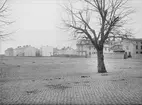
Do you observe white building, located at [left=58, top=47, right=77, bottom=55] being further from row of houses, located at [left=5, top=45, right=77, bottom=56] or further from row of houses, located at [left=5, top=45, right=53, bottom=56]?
row of houses, located at [left=5, top=45, right=53, bottom=56]

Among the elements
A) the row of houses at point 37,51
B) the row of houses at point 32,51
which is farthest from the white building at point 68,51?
the row of houses at point 32,51

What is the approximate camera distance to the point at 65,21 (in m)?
21.3

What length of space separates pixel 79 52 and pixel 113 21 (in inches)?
3738

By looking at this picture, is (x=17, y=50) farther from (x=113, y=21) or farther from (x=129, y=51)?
(x=113, y=21)

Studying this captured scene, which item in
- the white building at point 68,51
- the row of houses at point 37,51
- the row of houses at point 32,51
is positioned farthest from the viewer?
the white building at point 68,51

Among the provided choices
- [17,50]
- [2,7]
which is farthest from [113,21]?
[17,50]

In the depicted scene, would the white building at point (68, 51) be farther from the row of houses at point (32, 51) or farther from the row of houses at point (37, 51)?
the row of houses at point (32, 51)

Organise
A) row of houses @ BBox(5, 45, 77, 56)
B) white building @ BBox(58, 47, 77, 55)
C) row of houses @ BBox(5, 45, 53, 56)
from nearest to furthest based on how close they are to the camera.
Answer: row of houses @ BBox(5, 45, 53, 56) → row of houses @ BBox(5, 45, 77, 56) → white building @ BBox(58, 47, 77, 55)

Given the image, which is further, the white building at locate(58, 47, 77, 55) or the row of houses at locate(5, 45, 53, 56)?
the white building at locate(58, 47, 77, 55)

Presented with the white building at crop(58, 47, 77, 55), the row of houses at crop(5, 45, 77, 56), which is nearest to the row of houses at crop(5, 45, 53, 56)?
the row of houses at crop(5, 45, 77, 56)

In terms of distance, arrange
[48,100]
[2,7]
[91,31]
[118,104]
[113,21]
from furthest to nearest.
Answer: [91,31], [113,21], [2,7], [48,100], [118,104]

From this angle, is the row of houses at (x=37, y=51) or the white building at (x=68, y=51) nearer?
the row of houses at (x=37, y=51)

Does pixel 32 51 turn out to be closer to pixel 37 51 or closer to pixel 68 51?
pixel 37 51

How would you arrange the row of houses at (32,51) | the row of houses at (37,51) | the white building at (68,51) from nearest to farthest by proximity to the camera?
the row of houses at (32,51), the row of houses at (37,51), the white building at (68,51)
